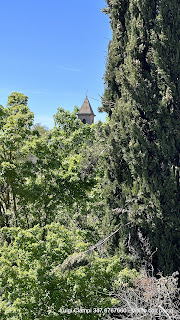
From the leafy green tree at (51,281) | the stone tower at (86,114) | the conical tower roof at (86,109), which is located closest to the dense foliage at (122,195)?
the leafy green tree at (51,281)

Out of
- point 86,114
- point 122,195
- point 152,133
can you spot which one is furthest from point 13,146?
point 86,114

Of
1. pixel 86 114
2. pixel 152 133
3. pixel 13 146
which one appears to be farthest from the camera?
pixel 86 114

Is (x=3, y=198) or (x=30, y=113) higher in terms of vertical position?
(x=30, y=113)

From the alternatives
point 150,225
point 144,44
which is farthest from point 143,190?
point 144,44

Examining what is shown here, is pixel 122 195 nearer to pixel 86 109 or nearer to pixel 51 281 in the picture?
pixel 51 281

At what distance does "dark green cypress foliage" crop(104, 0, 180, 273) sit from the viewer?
233 inches

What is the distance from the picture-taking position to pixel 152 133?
20.6 ft

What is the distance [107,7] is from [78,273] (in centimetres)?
681

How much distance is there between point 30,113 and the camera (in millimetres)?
8266

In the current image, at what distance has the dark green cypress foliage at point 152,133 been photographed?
593 cm

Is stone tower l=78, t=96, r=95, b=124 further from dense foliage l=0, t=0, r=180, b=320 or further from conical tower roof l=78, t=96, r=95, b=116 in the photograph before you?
dense foliage l=0, t=0, r=180, b=320

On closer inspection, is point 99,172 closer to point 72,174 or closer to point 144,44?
point 72,174

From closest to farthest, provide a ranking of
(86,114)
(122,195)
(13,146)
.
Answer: (122,195) → (13,146) → (86,114)

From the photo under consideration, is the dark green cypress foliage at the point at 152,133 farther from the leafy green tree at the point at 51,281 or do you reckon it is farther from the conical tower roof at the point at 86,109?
the conical tower roof at the point at 86,109
